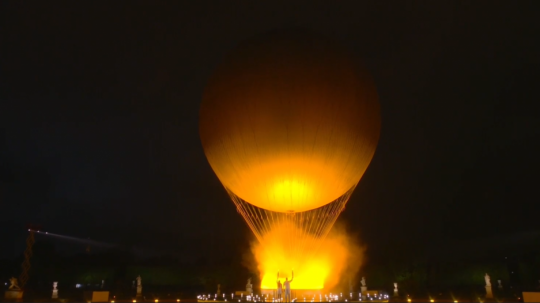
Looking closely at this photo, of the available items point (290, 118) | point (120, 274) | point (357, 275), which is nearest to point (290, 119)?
point (290, 118)

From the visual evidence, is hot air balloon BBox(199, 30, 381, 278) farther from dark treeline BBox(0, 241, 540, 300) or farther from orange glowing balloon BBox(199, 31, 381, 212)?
dark treeline BBox(0, 241, 540, 300)

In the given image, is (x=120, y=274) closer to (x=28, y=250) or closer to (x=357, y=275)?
(x=28, y=250)

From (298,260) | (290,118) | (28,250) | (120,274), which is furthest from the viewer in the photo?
(120,274)

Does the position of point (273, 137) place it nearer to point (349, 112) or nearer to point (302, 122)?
point (302, 122)

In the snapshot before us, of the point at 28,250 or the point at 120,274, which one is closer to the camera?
the point at 28,250

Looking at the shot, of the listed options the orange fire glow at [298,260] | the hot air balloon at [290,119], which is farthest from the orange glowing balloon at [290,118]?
the orange fire glow at [298,260]

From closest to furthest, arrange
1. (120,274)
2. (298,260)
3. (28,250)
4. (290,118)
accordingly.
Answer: (290,118) → (298,260) → (28,250) → (120,274)

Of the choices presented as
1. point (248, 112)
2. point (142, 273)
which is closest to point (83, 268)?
point (142, 273)

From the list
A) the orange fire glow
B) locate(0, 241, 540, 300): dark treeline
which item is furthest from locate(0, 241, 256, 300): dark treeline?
the orange fire glow

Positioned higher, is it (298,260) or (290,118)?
(290,118)
